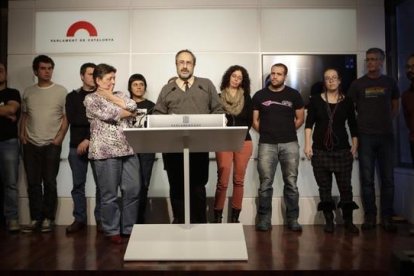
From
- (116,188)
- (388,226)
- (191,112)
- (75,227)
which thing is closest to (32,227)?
(75,227)

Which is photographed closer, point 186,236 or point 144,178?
point 186,236

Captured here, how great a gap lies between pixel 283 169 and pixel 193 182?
1130mm

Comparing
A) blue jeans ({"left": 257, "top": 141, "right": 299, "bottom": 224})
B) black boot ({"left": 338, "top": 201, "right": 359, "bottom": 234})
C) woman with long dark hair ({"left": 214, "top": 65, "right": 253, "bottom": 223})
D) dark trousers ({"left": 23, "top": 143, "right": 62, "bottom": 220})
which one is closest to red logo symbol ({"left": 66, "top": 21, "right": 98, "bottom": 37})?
dark trousers ({"left": 23, "top": 143, "right": 62, "bottom": 220})

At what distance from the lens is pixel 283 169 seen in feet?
12.8

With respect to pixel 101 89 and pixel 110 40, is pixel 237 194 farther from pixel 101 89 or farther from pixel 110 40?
pixel 110 40

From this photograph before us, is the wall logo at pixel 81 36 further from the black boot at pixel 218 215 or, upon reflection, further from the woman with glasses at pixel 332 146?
the woman with glasses at pixel 332 146

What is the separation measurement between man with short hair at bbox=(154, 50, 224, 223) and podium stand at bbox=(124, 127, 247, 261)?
39 centimetres

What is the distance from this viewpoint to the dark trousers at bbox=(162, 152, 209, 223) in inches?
122

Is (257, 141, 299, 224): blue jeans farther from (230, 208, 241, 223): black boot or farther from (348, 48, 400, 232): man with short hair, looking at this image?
(348, 48, 400, 232): man with short hair

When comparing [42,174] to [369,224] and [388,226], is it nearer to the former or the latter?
[369,224]

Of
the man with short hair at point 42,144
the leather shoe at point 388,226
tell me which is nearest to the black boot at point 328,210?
the leather shoe at point 388,226

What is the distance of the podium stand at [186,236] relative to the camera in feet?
8.43

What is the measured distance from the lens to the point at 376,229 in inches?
153

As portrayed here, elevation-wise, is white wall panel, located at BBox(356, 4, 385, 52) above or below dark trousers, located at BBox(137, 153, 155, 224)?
above
